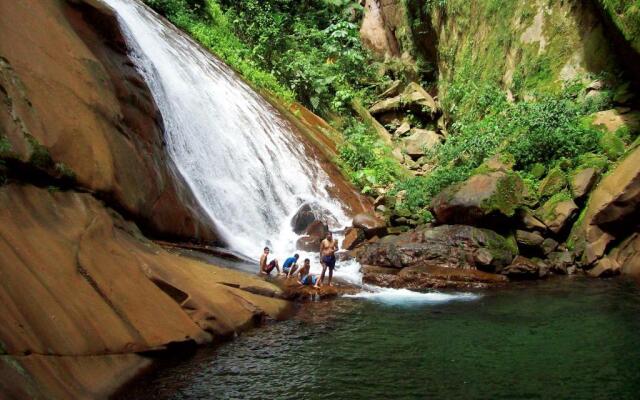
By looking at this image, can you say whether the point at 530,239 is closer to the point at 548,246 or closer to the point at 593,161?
the point at 548,246

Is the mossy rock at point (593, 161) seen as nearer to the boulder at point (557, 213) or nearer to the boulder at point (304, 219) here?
the boulder at point (557, 213)

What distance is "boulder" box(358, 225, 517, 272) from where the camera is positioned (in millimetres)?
13125

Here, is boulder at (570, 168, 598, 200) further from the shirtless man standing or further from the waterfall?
the shirtless man standing

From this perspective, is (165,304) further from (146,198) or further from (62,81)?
(62,81)

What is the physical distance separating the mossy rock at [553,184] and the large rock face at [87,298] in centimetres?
981

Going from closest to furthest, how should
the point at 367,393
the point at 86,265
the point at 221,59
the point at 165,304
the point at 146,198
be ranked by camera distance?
the point at 367,393 → the point at 86,265 → the point at 165,304 → the point at 146,198 → the point at 221,59

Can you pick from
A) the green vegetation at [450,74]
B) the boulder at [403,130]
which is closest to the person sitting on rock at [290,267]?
the green vegetation at [450,74]

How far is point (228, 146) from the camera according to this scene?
53.2ft

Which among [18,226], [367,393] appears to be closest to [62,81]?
[18,226]

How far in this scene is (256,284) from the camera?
9.72 meters

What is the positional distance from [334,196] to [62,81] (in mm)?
10572

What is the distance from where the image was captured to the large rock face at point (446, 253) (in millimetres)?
12848

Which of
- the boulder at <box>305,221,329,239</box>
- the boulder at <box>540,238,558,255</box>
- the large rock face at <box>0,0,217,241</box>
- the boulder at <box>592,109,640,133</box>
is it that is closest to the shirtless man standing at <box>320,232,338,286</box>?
the large rock face at <box>0,0,217,241</box>

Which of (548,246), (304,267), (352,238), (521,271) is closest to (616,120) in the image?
(548,246)
